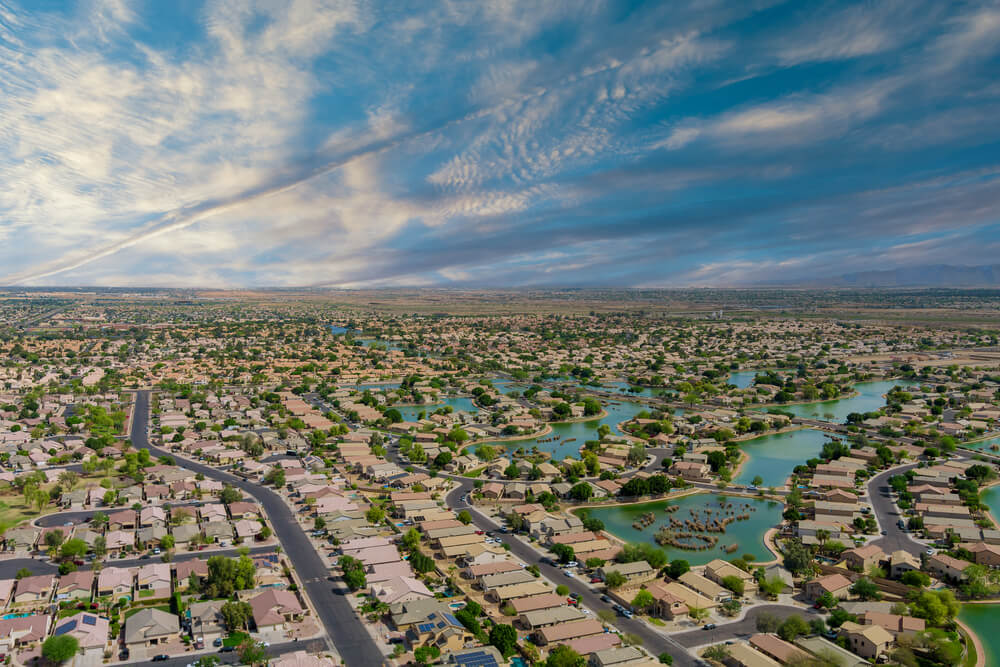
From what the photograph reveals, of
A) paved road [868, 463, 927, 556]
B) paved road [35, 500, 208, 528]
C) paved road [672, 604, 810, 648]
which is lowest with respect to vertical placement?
paved road [868, 463, 927, 556]

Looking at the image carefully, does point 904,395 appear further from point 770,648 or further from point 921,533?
point 770,648

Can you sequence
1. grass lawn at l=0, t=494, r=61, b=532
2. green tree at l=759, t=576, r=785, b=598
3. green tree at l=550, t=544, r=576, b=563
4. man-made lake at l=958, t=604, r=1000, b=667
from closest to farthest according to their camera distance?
man-made lake at l=958, t=604, r=1000, b=667, green tree at l=759, t=576, r=785, b=598, green tree at l=550, t=544, r=576, b=563, grass lawn at l=0, t=494, r=61, b=532

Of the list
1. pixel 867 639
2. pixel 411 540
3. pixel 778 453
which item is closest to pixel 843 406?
pixel 778 453

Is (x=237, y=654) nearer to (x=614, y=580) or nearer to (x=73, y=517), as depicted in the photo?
(x=614, y=580)

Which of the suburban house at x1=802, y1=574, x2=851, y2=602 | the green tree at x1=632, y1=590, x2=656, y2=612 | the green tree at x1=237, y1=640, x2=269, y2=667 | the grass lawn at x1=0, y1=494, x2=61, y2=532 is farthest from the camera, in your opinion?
the grass lawn at x1=0, y1=494, x2=61, y2=532

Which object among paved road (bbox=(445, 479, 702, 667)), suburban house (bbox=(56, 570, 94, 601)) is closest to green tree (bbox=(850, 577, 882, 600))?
paved road (bbox=(445, 479, 702, 667))

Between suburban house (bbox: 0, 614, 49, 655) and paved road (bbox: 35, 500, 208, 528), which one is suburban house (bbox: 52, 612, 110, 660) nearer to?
suburban house (bbox: 0, 614, 49, 655)

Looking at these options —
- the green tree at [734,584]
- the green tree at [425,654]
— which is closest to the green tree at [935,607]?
the green tree at [734,584]

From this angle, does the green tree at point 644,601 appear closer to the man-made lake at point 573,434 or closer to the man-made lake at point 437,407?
the man-made lake at point 573,434
